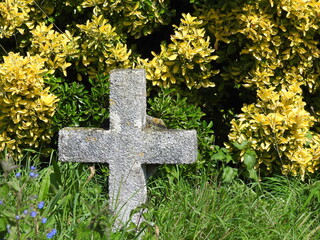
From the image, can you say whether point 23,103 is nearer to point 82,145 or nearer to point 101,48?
point 101,48

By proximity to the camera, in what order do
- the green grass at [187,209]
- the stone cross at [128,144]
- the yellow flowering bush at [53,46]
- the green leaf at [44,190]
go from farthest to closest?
the yellow flowering bush at [53,46], the stone cross at [128,144], the green leaf at [44,190], the green grass at [187,209]

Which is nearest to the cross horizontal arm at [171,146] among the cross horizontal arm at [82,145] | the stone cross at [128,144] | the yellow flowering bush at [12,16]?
the stone cross at [128,144]

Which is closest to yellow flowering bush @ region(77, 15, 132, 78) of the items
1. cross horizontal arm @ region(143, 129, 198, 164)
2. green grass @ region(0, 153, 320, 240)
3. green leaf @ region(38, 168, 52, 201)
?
green grass @ region(0, 153, 320, 240)

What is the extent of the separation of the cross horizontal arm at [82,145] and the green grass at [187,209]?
4.6 inches

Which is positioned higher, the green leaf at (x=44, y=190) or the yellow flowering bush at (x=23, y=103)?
the yellow flowering bush at (x=23, y=103)

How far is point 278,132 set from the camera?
411cm

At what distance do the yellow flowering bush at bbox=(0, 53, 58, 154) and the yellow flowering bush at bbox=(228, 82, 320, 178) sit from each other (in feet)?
4.07

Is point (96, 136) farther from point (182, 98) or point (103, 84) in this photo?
point (182, 98)

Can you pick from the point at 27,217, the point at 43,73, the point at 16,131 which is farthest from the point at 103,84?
the point at 27,217

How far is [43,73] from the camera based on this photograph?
4109 millimetres

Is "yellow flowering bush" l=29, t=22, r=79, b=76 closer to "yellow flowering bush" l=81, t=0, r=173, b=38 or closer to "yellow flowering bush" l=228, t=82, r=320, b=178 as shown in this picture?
"yellow flowering bush" l=81, t=0, r=173, b=38

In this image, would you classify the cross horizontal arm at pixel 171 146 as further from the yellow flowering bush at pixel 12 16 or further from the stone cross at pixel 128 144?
the yellow flowering bush at pixel 12 16

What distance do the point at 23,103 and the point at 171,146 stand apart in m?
1.19

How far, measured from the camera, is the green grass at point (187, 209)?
9.93 feet
